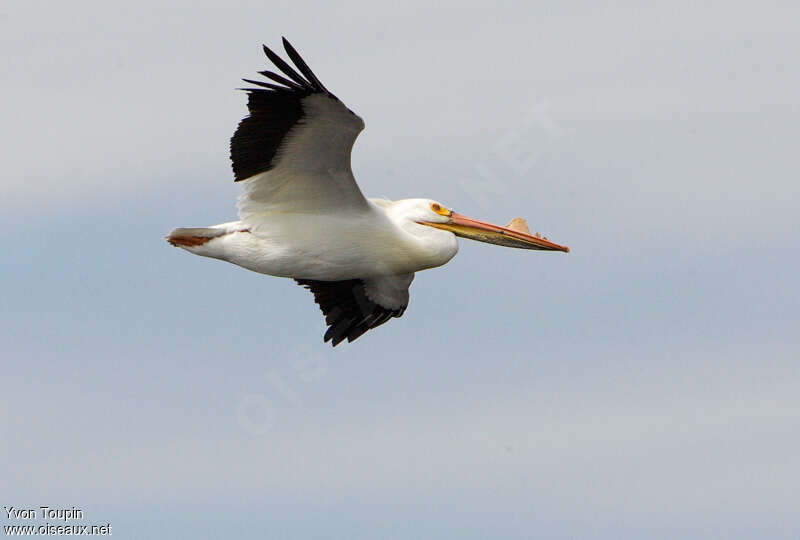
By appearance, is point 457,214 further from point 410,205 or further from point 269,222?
point 269,222

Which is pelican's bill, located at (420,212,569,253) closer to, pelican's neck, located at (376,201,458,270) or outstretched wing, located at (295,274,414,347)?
pelican's neck, located at (376,201,458,270)

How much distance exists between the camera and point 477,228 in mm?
16188

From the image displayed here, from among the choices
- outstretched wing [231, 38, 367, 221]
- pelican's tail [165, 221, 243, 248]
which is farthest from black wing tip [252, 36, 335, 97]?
pelican's tail [165, 221, 243, 248]

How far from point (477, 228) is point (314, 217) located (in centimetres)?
169

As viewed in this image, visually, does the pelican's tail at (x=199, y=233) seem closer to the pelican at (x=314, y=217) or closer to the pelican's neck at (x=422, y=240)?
the pelican at (x=314, y=217)

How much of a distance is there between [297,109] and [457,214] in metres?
2.28

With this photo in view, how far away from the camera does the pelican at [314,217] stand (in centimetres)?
1477

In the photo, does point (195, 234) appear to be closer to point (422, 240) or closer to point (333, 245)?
point (333, 245)

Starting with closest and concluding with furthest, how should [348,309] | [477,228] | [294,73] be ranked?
1. [294,73]
2. [477,228]
3. [348,309]

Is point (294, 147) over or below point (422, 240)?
over

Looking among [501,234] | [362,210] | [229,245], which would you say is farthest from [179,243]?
[501,234]

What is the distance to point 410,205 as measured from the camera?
627 inches

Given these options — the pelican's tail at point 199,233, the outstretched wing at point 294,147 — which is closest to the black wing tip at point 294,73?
the outstretched wing at point 294,147

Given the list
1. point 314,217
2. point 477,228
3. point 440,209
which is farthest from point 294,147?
point 477,228
